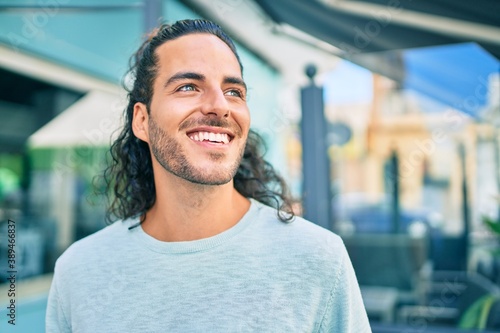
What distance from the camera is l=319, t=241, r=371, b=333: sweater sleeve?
39.7 inches

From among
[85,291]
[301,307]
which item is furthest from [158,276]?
[301,307]

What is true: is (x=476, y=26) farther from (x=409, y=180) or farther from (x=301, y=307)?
(x=409, y=180)

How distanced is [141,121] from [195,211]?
315 millimetres

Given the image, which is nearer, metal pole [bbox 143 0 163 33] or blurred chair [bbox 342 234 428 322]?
metal pole [bbox 143 0 163 33]

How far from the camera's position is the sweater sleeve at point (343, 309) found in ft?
3.31

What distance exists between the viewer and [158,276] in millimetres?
1084

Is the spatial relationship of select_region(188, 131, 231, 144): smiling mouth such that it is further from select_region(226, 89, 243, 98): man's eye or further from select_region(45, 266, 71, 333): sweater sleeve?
select_region(45, 266, 71, 333): sweater sleeve

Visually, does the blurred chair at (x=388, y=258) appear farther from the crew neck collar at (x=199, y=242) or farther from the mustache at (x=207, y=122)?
the mustache at (x=207, y=122)

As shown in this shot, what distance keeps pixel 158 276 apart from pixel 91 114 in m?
3.09

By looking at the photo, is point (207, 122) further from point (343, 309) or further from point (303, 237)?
point (343, 309)

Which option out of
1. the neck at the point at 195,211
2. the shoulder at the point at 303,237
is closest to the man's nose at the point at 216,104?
the neck at the point at 195,211

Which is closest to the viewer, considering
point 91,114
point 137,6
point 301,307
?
point 301,307

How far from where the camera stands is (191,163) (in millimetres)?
1079

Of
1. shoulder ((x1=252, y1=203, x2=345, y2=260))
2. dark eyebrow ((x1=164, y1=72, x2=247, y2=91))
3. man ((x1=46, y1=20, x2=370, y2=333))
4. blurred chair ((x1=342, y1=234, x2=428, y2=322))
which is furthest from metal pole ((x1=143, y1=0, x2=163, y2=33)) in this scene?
blurred chair ((x1=342, y1=234, x2=428, y2=322))
